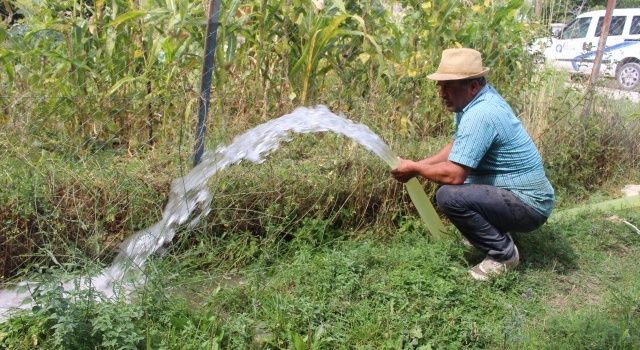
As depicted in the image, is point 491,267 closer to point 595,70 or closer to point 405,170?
point 405,170

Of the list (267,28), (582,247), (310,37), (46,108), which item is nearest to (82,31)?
(46,108)

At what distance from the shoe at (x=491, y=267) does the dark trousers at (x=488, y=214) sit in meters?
0.03

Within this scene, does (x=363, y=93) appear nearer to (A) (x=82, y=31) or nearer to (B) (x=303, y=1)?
(B) (x=303, y=1)

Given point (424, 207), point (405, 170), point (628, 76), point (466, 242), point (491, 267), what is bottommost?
point (628, 76)

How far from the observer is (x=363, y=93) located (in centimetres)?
477

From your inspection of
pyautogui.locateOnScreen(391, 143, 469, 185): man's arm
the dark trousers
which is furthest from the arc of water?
the dark trousers

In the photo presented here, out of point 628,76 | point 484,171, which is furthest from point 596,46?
point 484,171

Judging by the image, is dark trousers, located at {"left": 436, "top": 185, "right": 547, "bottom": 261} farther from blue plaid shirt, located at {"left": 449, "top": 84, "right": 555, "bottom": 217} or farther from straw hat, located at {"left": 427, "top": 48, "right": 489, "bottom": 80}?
straw hat, located at {"left": 427, "top": 48, "right": 489, "bottom": 80}

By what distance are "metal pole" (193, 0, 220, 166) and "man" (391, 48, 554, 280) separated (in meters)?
1.12

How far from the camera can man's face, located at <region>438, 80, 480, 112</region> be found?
363 cm

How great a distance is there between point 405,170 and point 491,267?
2.41ft

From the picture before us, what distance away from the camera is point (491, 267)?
12.2 ft

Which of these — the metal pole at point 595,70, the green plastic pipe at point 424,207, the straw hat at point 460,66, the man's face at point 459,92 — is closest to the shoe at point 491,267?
the green plastic pipe at point 424,207

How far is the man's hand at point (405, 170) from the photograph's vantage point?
3.64m
